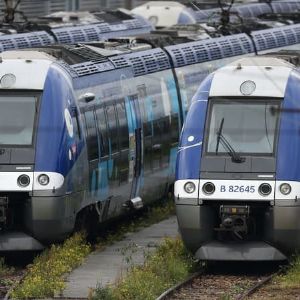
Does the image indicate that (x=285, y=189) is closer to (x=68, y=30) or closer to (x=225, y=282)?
(x=225, y=282)

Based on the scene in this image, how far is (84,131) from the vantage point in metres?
19.9

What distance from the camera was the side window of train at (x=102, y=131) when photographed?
20.7 m

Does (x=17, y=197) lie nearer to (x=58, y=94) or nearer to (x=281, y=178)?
(x=58, y=94)

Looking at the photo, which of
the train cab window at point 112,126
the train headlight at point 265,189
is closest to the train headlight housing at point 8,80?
the train cab window at point 112,126

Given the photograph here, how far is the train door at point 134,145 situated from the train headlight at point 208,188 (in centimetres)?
435

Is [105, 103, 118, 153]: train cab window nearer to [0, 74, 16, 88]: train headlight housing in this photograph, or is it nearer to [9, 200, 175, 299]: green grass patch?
[9, 200, 175, 299]: green grass patch

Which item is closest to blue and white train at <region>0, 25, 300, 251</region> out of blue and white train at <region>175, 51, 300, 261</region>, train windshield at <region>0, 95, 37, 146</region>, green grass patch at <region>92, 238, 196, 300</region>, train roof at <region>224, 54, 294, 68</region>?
train windshield at <region>0, 95, 37, 146</region>

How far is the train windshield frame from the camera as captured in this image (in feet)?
61.7

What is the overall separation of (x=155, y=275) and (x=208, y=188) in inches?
49.6

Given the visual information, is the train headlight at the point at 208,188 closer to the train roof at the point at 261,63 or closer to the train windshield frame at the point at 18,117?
the train roof at the point at 261,63

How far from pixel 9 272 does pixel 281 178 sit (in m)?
3.55

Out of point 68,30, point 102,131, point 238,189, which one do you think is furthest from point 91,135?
point 68,30

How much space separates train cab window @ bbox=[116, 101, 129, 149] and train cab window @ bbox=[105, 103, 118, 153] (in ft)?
0.64

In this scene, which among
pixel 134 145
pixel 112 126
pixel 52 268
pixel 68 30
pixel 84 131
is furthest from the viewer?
pixel 68 30
